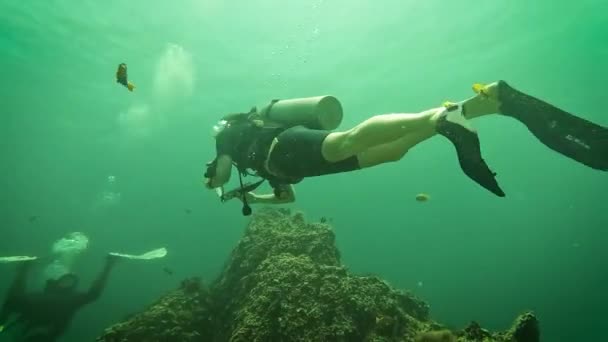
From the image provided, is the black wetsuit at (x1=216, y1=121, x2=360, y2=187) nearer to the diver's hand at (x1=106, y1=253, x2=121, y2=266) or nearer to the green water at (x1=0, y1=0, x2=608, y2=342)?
the green water at (x1=0, y1=0, x2=608, y2=342)

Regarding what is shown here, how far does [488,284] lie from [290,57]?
65160mm

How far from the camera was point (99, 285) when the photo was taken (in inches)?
495

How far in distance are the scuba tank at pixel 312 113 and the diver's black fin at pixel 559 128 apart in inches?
79.4

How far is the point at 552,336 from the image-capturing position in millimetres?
44875

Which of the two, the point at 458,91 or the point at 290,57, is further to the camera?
A: the point at 458,91

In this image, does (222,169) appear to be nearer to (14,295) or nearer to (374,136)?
(374,136)

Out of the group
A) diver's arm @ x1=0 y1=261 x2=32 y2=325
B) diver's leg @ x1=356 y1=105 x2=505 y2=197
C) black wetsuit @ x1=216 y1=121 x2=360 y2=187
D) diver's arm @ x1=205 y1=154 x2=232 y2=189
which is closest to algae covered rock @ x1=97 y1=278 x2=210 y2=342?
diver's arm @ x1=205 y1=154 x2=232 y2=189

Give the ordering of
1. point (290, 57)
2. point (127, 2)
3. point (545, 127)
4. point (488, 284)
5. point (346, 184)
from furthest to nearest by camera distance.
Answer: point (346, 184) → point (488, 284) → point (290, 57) → point (127, 2) → point (545, 127)

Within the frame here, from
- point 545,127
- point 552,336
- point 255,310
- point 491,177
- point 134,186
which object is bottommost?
point 552,336

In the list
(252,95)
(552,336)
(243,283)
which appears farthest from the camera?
(552,336)

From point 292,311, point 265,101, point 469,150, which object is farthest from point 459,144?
point 265,101

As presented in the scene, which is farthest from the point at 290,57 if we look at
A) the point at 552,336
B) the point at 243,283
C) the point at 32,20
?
the point at 552,336

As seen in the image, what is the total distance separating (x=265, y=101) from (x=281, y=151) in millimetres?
30204

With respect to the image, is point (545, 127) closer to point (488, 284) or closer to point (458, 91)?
point (458, 91)
